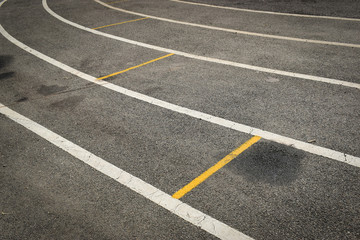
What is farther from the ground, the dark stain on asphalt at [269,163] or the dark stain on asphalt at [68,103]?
the dark stain on asphalt at [68,103]

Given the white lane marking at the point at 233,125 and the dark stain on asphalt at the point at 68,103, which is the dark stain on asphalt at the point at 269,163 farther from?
the dark stain on asphalt at the point at 68,103

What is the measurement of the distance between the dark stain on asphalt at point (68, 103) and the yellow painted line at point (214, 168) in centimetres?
357

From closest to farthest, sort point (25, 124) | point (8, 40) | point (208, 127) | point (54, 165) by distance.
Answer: point (54, 165) → point (208, 127) → point (25, 124) → point (8, 40)

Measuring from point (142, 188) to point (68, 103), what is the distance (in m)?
3.40

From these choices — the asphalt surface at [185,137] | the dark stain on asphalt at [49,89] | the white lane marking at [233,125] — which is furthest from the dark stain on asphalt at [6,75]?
the dark stain on asphalt at [49,89]

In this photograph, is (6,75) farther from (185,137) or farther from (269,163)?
(269,163)

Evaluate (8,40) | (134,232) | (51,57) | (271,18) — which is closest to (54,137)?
(134,232)

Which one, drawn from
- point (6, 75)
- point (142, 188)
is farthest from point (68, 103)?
point (142, 188)

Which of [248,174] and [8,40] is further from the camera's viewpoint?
[8,40]

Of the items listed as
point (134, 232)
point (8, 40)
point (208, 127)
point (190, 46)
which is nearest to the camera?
point (134, 232)

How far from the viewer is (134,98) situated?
22.1 ft

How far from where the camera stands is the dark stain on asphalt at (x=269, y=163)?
435cm

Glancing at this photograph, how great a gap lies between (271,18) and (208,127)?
25.3 ft

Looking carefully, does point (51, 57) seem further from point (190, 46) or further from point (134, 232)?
point (134, 232)
